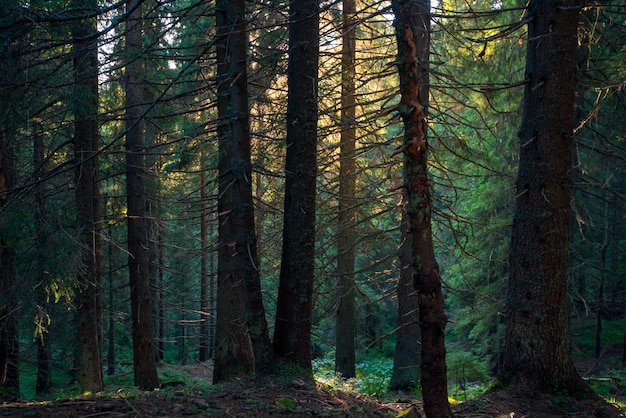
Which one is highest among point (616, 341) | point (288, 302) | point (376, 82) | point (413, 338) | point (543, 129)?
point (376, 82)

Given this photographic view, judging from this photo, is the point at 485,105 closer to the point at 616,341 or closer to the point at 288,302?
the point at 288,302

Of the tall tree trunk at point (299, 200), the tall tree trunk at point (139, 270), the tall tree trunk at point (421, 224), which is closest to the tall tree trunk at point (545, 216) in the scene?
the tall tree trunk at point (421, 224)

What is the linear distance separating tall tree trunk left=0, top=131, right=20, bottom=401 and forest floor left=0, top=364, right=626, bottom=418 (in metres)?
3.44

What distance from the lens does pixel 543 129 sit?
19.9 ft

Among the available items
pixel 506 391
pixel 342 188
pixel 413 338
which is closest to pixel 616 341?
pixel 413 338

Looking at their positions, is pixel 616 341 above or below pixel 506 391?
below

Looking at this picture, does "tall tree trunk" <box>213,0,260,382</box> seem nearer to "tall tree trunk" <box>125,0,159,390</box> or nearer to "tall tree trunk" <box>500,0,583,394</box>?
"tall tree trunk" <box>500,0,583,394</box>

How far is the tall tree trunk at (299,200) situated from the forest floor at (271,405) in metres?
0.62

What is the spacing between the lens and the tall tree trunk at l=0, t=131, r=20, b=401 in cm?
844

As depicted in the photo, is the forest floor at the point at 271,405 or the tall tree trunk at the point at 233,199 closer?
the forest floor at the point at 271,405

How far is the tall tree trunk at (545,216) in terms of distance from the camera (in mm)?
5867

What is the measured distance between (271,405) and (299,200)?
2752 mm

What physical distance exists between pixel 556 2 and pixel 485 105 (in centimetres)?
576

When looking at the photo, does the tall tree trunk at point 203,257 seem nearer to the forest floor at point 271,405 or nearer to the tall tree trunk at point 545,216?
the forest floor at point 271,405
